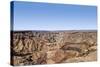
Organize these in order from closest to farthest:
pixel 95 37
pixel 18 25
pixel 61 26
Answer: pixel 18 25, pixel 61 26, pixel 95 37

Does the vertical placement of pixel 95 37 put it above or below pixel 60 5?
below

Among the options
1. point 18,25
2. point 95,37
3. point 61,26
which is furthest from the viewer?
point 95,37

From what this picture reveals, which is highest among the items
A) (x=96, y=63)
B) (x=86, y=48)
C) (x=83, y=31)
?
(x=83, y=31)

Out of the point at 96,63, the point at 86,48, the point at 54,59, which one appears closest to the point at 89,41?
the point at 86,48

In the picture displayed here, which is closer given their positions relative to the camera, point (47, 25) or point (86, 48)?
point (47, 25)

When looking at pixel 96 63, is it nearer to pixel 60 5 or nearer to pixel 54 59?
pixel 54 59

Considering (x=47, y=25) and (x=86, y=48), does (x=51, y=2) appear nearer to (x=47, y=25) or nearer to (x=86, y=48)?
(x=47, y=25)

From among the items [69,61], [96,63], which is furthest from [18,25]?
[96,63]
